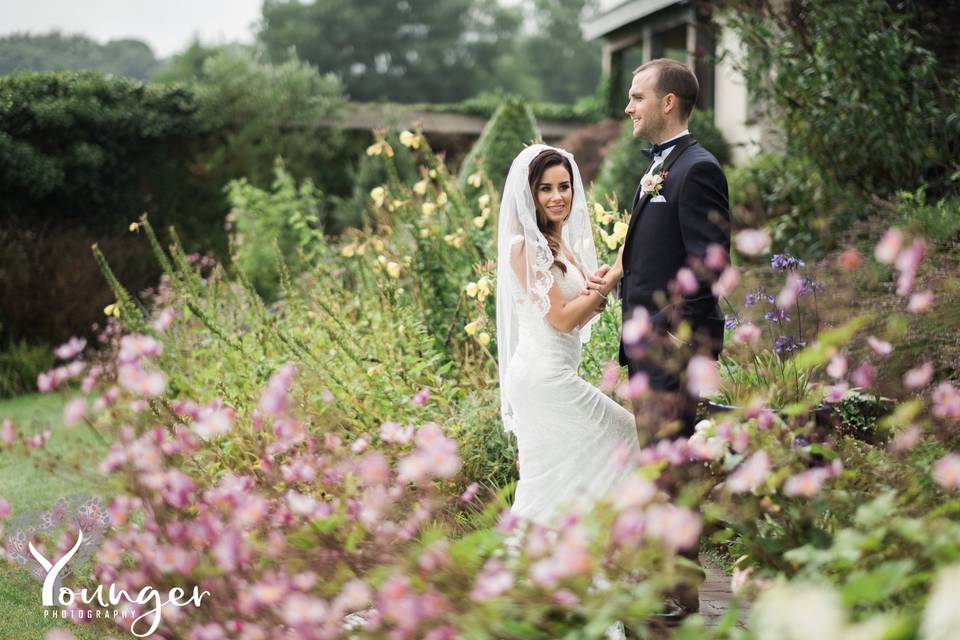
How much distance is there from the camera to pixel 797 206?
857cm

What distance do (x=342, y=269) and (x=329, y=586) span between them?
5674 millimetres

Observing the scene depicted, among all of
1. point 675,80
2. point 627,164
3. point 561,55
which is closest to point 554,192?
point 675,80

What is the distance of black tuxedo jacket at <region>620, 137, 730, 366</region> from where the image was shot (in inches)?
132

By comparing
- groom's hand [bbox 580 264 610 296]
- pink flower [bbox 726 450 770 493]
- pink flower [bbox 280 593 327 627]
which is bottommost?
pink flower [bbox 280 593 327 627]

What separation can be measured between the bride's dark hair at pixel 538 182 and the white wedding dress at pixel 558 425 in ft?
0.36

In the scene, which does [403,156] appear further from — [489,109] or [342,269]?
[342,269]

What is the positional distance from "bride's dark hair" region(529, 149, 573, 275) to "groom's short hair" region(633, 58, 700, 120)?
467 mm

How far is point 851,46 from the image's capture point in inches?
277

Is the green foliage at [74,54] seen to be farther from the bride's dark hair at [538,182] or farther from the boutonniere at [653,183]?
the boutonniere at [653,183]

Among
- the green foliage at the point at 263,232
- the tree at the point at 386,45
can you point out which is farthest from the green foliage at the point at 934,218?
the tree at the point at 386,45

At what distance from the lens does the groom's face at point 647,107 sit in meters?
3.56

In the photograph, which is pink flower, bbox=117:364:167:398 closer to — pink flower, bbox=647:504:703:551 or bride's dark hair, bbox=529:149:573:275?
pink flower, bbox=647:504:703:551
